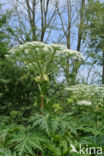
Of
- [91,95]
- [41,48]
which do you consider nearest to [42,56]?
[41,48]

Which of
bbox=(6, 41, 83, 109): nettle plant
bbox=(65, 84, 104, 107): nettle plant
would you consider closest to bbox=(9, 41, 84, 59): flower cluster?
bbox=(6, 41, 83, 109): nettle plant

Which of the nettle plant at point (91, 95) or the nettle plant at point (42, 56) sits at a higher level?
the nettle plant at point (42, 56)

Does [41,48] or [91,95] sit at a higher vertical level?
[41,48]

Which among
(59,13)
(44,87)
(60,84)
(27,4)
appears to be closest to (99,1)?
(59,13)

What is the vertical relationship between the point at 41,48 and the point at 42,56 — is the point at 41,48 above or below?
above

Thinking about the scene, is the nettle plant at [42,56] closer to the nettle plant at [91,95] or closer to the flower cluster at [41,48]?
the flower cluster at [41,48]

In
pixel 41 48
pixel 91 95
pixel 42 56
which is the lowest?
pixel 91 95

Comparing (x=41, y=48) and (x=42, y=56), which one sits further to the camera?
(x=42, y=56)

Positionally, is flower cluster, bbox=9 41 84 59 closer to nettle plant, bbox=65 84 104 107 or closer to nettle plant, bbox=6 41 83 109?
nettle plant, bbox=6 41 83 109

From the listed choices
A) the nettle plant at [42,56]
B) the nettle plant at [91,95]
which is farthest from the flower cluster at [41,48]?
the nettle plant at [91,95]

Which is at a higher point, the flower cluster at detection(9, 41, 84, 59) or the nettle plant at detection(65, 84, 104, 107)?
the flower cluster at detection(9, 41, 84, 59)

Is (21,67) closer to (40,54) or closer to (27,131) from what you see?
(40,54)

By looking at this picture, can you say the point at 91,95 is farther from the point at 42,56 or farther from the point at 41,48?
the point at 41,48

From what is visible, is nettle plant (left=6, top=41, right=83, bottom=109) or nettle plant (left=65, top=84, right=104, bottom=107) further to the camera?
nettle plant (left=65, top=84, right=104, bottom=107)
